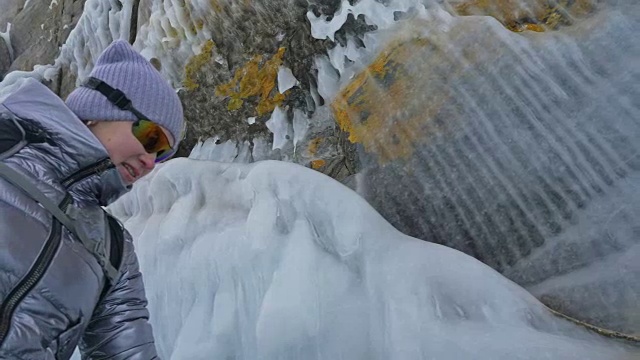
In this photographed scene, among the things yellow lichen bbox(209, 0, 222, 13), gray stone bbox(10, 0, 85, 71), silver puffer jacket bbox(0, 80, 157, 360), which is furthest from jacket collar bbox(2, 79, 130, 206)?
gray stone bbox(10, 0, 85, 71)

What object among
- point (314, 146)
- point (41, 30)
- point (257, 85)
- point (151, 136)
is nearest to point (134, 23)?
point (257, 85)

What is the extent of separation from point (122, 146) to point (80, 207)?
0.52 ft

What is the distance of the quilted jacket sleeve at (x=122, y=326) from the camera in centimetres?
127

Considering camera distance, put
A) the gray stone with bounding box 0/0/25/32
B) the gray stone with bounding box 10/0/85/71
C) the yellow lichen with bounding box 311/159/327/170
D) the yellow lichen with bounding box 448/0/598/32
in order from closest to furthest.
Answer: the yellow lichen with bounding box 448/0/598/32
the yellow lichen with bounding box 311/159/327/170
the gray stone with bounding box 10/0/85/71
the gray stone with bounding box 0/0/25/32

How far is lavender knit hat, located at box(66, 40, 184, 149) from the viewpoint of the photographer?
1206 mm

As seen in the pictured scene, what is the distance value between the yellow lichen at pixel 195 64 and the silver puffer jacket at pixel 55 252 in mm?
1310

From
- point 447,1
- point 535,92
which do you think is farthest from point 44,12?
point 535,92

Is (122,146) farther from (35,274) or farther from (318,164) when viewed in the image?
(318,164)

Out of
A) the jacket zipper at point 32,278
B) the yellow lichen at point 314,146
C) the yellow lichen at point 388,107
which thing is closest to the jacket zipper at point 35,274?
the jacket zipper at point 32,278

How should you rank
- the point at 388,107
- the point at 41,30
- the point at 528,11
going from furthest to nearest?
the point at 41,30 < the point at 388,107 < the point at 528,11

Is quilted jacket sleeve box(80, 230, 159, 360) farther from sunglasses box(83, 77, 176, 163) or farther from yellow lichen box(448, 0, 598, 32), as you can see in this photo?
yellow lichen box(448, 0, 598, 32)

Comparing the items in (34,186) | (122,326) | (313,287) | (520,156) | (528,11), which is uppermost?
(34,186)

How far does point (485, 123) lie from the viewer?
1.61m

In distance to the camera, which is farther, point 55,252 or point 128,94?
point 128,94
